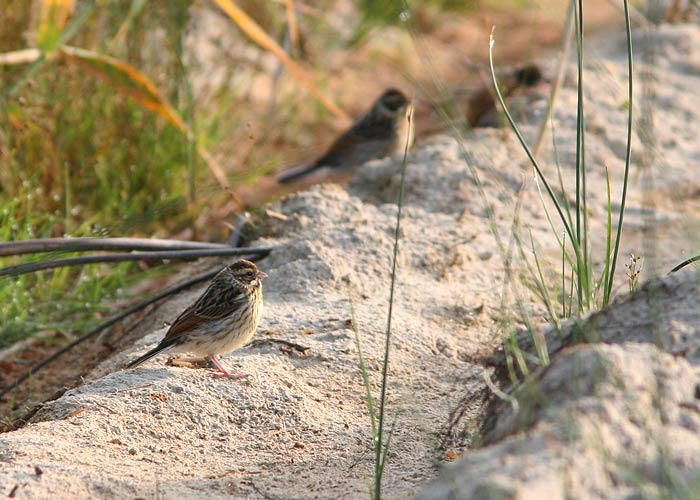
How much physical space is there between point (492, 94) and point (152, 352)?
3.99m

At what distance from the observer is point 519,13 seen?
40.1 feet

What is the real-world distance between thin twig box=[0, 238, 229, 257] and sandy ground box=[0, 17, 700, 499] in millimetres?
376

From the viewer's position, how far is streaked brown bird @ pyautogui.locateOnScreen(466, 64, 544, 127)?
7.35 meters

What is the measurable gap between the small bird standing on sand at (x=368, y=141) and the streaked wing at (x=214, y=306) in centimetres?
328

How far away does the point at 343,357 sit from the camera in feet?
13.3

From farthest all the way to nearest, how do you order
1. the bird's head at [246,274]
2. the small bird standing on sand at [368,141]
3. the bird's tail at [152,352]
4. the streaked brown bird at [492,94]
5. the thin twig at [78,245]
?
the small bird standing on sand at [368,141]
the streaked brown bird at [492,94]
the bird's head at [246,274]
the thin twig at [78,245]
the bird's tail at [152,352]

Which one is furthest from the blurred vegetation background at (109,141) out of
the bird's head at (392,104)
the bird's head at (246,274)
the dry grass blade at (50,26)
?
the bird's head at (246,274)

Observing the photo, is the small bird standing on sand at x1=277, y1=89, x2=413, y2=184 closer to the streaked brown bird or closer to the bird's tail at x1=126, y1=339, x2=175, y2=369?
the streaked brown bird

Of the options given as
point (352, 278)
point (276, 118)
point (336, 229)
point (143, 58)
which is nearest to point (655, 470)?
point (352, 278)

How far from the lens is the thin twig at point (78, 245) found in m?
4.09

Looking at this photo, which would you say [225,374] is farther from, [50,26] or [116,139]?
[116,139]

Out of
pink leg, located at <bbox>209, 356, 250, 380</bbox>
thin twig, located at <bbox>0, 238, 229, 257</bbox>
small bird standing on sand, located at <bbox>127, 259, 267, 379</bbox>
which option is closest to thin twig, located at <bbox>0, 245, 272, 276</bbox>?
thin twig, located at <bbox>0, 238, 229, 257</bbox>

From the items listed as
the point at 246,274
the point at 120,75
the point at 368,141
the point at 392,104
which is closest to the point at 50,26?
the point at 120,75

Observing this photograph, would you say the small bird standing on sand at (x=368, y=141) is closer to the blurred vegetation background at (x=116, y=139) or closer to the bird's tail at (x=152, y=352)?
the blurred vegetation background at (x=116, y=139)
